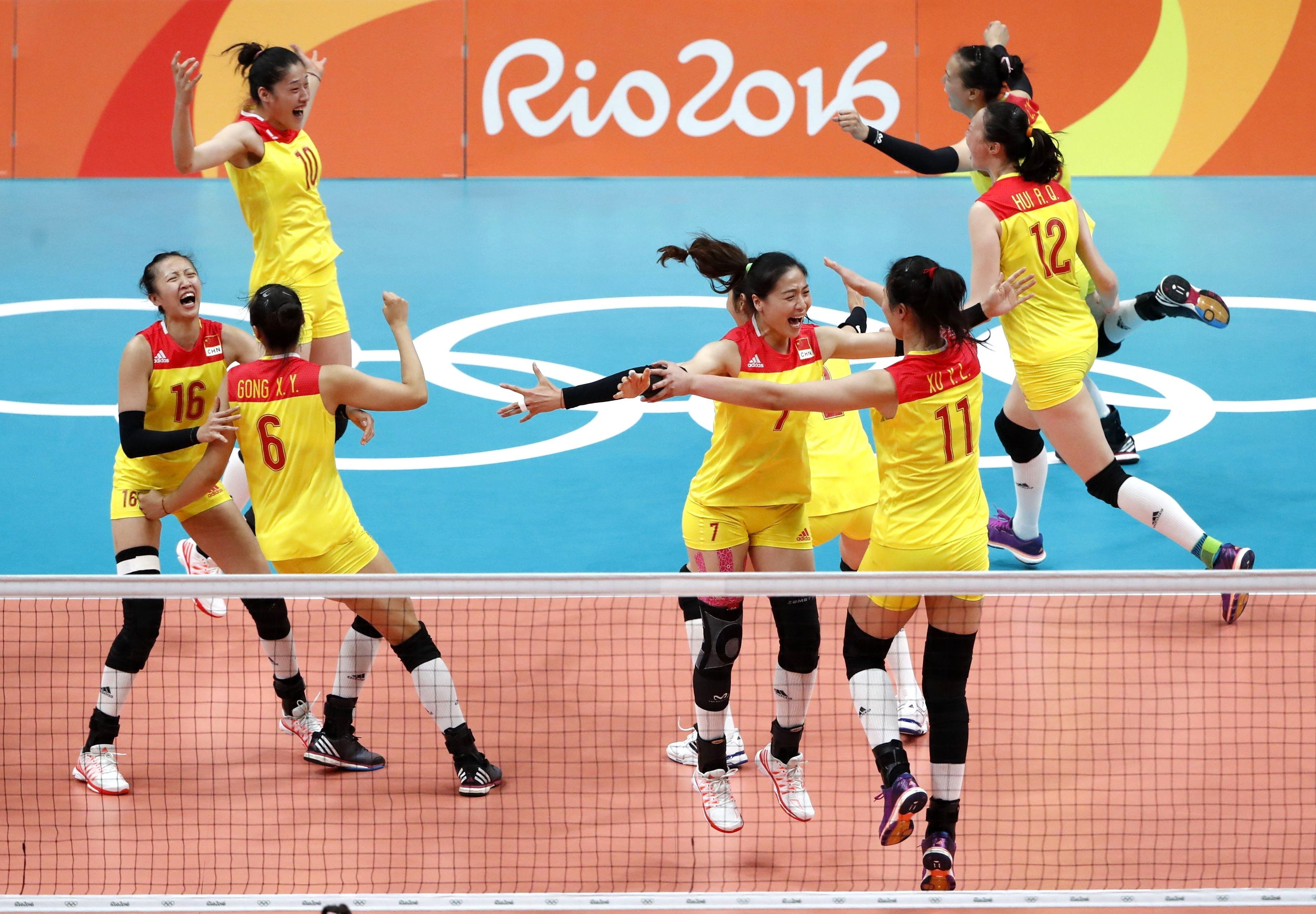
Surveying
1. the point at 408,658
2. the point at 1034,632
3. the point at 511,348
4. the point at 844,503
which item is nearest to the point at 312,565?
the point at 408,658

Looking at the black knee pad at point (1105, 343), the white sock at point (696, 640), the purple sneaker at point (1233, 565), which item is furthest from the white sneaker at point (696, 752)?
the black knee pad at point (1105, 343)

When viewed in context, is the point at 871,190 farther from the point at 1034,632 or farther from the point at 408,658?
the point at 408,658

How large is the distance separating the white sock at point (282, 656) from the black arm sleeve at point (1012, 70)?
4606 mm

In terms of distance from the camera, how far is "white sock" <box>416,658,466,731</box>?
18.1ft

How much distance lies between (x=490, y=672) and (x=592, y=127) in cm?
1062

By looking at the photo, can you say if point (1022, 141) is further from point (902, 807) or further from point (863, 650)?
point (902, 807)

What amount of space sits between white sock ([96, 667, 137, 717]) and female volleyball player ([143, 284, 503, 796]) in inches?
30.7

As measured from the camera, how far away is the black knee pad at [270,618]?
568 cm

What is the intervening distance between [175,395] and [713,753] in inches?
108

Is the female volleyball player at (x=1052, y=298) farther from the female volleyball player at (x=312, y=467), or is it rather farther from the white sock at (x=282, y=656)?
the white sock at (x=282, y=656)

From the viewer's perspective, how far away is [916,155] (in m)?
7.84

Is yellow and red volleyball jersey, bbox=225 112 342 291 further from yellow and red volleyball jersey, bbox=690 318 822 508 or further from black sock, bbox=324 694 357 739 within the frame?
yellow and red volleyball jersey, bbox=690 318 822 508

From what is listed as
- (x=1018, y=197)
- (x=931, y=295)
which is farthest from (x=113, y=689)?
(x=1018, y=197)

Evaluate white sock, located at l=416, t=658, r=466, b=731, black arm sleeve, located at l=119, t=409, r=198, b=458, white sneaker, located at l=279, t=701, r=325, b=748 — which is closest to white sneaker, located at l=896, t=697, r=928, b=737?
white sock, located at l=416, t=658, r=466, b=731
